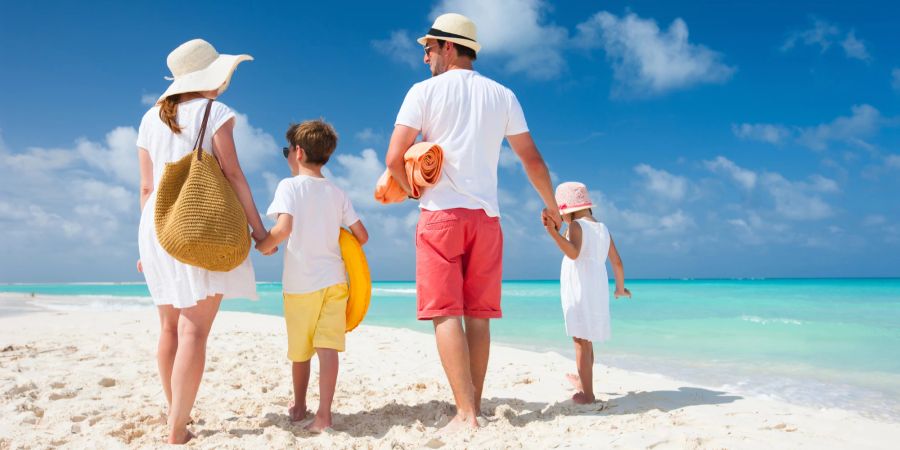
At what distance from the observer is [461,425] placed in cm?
296

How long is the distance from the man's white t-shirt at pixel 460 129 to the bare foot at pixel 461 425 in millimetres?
1122

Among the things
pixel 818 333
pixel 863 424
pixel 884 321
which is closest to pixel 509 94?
pixel 863 424

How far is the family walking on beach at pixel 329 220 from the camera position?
2.86 meters

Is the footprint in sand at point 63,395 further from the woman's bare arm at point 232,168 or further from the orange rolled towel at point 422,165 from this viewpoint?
the orange rolled towel at point 422,165

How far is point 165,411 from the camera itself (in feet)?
12.1

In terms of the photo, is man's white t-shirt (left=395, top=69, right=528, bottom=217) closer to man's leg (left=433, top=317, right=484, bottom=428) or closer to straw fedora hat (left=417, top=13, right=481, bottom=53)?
straw fedora hat (left=417, top=13, right=481, bottom=53)

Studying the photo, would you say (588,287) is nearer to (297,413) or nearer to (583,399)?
(583,399)

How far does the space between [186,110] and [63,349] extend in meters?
4.49

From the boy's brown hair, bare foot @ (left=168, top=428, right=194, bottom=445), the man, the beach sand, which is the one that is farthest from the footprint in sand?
the man

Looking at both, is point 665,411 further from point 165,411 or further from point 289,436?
point 165,411

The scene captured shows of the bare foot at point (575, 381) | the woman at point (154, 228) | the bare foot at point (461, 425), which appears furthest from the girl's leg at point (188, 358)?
the bare foot at point (575, 381)

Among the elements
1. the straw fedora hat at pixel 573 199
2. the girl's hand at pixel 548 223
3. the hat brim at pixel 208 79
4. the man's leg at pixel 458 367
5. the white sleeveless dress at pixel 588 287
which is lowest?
the man's leg at pixel 458 367

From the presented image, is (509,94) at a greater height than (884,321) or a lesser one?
greater

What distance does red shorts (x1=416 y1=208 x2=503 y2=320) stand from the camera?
3.07 m
